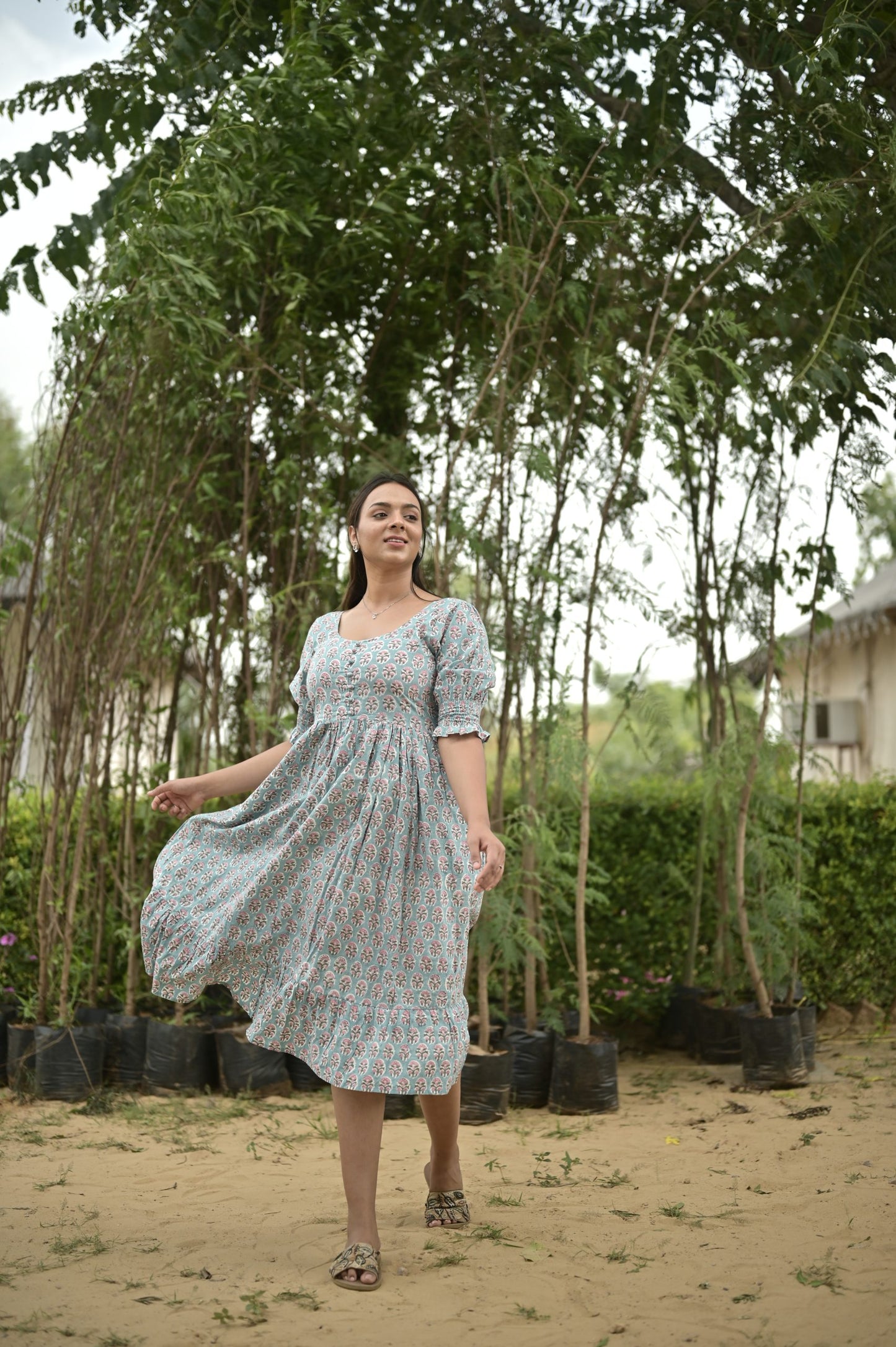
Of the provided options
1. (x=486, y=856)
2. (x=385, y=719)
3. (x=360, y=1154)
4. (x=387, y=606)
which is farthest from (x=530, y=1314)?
(x=387, y=606)

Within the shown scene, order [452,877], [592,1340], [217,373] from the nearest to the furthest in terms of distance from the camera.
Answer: [592,1340] → [452,877] → [217,373]

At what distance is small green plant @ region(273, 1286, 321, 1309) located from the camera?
215cm

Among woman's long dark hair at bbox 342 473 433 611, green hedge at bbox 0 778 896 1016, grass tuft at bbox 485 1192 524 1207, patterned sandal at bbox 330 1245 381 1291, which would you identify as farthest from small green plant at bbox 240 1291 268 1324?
green hedge at bbox 0 778 896 1016

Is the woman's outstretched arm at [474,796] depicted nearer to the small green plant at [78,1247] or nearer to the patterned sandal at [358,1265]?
the patterned sandal at [358,1265]

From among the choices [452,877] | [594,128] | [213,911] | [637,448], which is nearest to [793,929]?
[637,448]

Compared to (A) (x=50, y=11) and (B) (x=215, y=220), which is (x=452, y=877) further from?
(A) (x=50, y=11)

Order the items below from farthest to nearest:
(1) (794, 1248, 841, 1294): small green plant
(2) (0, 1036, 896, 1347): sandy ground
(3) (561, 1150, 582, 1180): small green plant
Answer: (3) (561, 1150, 582, 1180): small green plant
(1) (794, 1248, 841, 1294): small green plant
(2) (0, 1036, 896, 1347): sandy ground

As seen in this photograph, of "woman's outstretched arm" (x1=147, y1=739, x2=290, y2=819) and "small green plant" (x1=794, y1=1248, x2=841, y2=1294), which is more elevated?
"woman's outstretched arm" (x1=147, y1=739, x2=290, y2=819)

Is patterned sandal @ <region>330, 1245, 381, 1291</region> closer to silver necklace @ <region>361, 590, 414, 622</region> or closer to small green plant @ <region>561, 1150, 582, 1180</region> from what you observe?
small green plant @ <region>561, 1150, 582, 1180</region>

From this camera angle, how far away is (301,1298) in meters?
2.19

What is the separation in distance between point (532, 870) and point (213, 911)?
1749 mm

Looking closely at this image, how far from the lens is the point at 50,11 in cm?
389

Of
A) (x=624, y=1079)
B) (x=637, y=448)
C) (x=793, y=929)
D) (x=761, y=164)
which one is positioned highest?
(x=761, y=164)

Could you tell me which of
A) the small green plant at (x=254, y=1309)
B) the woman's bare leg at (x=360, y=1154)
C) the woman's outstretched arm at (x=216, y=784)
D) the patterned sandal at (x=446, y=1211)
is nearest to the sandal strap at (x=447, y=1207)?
the patterned sandal at (x=446, y=1211)
